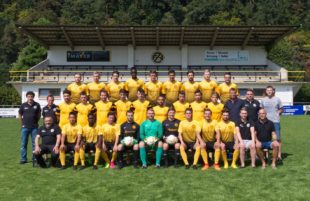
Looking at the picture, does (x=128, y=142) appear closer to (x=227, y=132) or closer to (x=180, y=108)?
(x=180, y=108)

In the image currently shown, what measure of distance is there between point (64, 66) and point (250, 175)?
26.4m

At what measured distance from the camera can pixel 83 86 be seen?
8.19 meters

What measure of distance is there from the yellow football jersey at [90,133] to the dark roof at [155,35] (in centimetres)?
2011

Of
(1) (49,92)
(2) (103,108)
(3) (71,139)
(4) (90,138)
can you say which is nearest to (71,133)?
(3) (71,139)

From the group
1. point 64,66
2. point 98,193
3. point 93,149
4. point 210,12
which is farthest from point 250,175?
point 210,12

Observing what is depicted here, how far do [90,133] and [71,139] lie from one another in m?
0.38

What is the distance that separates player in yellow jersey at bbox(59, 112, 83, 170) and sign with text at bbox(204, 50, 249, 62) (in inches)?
944

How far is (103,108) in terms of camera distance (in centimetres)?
760

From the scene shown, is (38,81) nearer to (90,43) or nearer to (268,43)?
(90,43)

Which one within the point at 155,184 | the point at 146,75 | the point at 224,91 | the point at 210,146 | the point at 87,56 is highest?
the point at 87,56

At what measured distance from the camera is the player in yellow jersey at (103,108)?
7.55m

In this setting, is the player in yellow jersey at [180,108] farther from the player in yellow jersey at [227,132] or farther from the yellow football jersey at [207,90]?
the player in yellow jersey at [227,132]

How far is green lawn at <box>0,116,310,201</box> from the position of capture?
15.8ft

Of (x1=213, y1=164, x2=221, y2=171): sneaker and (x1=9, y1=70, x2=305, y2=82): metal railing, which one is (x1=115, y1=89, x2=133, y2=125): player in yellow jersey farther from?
(x1=9, y1=70, x2=305, y2=82): metal railing
